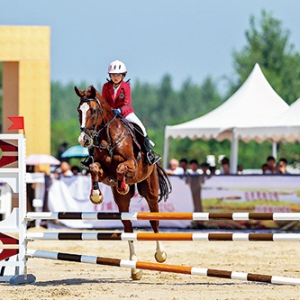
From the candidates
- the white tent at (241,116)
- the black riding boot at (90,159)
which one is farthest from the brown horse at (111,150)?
the white tent at (241,116)

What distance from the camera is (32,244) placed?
53.1 feet

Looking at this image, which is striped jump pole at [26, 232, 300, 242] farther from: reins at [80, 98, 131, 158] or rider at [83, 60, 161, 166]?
rider at [83, 60, 161, 166]

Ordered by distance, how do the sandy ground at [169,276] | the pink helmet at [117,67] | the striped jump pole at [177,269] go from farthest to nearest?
the pink helmet at [117,67] < the sandy ground at [169,276] < the striped jump pole at [177,269]

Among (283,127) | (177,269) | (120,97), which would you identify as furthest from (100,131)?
(283,127)

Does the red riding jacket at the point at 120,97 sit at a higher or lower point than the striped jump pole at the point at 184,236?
higher

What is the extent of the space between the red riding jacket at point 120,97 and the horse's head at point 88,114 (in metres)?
0.79

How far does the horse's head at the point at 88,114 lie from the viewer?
9617 millimetres

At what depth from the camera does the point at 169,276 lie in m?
11.0

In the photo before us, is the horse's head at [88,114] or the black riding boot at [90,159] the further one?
the black riding boot at [90,159]

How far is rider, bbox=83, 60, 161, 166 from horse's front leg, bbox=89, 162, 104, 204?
1.52 feet

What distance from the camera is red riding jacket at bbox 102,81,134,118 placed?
34.9ft

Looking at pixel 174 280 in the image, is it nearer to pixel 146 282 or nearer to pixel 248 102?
pixel 146 282

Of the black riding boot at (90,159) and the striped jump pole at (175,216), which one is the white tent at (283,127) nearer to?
the black riding boot at (90,159)

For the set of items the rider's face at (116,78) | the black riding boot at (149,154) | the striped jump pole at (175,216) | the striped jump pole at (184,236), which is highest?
the rider's face at (116,78)
